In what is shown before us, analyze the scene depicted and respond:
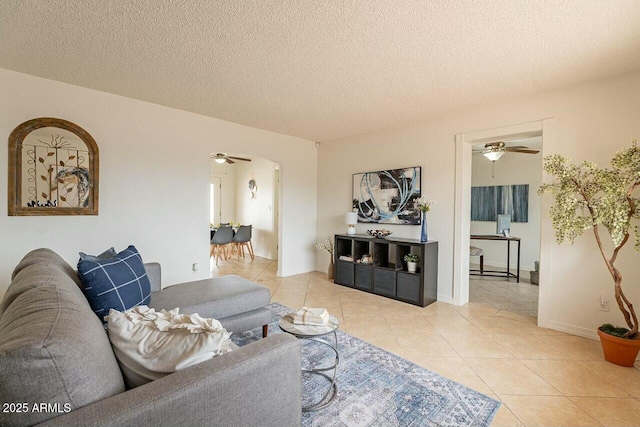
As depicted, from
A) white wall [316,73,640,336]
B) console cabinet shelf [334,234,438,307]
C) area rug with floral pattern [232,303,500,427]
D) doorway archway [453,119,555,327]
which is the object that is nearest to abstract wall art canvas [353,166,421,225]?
white wall [316,73,640,336]

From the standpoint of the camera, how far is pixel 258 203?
7273 mm

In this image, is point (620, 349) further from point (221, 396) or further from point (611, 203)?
point (221, 396)

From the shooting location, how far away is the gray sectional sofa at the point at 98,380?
2.28 ft

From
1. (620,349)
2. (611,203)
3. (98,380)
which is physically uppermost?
(611,203)

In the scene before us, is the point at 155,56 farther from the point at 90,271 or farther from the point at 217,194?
the point at 217,194

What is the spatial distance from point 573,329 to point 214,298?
344 cm

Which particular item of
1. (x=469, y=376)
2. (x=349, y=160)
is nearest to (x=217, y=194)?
(x=349, y=160)

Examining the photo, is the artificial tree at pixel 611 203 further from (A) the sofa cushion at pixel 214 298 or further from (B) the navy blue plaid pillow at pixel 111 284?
(B) the navy blue plaid pillow at pixel 111 284

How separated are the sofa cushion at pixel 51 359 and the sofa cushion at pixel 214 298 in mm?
1147

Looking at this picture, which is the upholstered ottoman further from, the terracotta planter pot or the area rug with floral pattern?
the terracotta planter pot

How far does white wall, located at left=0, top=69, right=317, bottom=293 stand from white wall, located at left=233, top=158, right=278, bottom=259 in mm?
2284

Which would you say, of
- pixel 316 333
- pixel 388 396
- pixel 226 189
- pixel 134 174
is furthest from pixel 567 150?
pixel 226 189

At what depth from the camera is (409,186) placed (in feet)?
13.4

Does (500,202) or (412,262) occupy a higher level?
(500,202)
